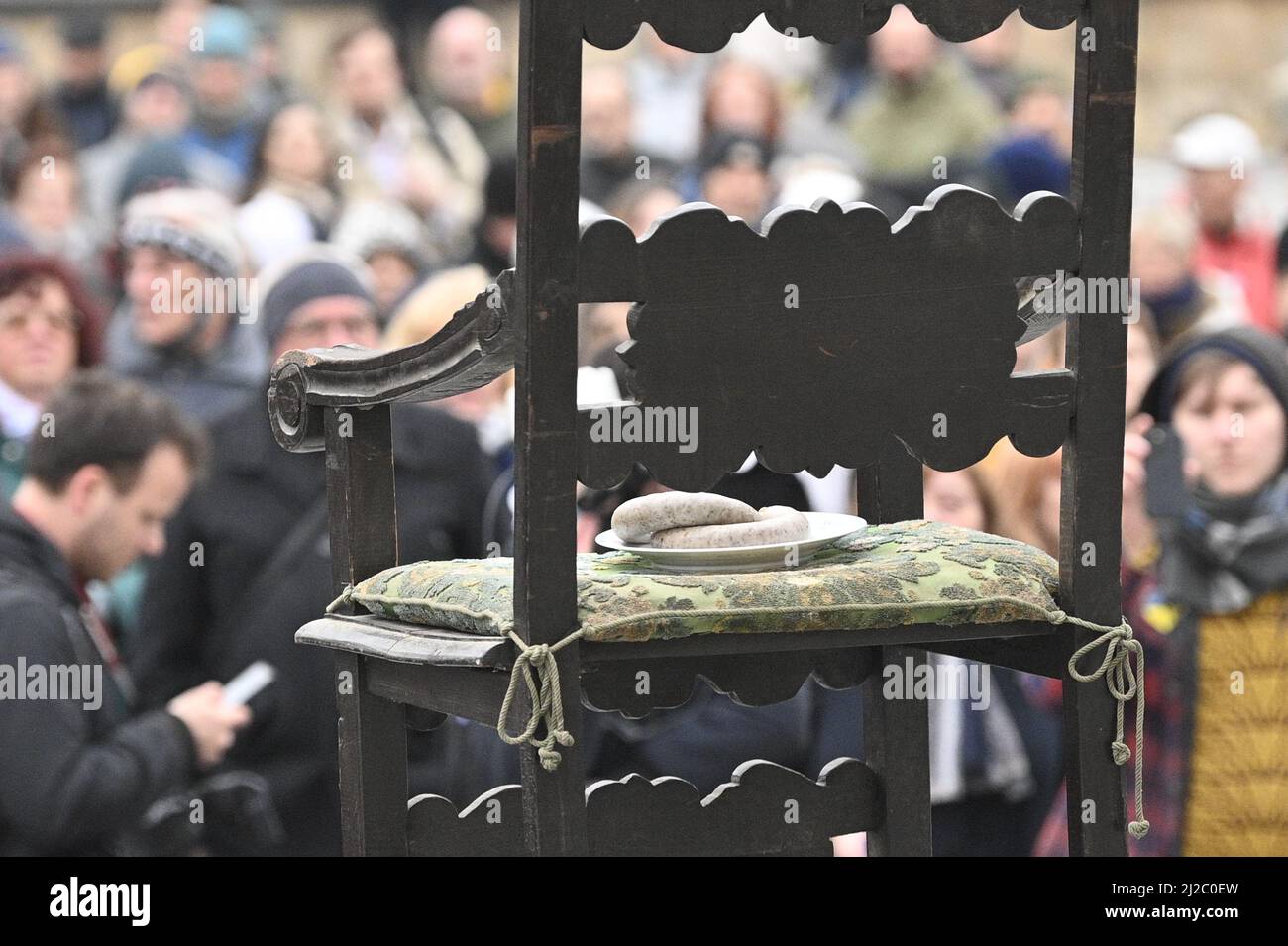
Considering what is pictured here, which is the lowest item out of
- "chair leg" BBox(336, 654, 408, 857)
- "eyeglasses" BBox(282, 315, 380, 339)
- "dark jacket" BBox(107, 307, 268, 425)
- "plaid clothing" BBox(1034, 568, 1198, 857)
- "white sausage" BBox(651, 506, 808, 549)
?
"plaid clothing" BBox(1034, 568, 1198, 857)

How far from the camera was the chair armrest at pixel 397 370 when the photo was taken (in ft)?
6.24

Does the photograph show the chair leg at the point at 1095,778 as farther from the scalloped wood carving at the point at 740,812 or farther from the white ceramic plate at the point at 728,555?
the scalloped wood carving at the point at 740,812

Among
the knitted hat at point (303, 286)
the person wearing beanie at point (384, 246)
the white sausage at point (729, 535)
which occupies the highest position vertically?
the person wearing beanie at point (384, 246)

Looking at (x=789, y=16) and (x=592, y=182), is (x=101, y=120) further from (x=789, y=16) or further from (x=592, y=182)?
(x=789, y=16)

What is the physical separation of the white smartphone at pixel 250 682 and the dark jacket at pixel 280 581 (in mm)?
21

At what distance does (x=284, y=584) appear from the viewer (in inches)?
144

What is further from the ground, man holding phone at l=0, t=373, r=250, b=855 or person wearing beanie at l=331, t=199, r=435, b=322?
person wearing beanie at l=331, t=199, r=435, b=322

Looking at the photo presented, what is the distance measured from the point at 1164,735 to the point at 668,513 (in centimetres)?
173

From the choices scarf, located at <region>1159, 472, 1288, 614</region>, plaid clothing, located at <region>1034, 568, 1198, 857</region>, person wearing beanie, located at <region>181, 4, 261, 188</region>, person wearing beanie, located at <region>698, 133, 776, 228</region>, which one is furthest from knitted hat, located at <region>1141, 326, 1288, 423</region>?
person wearing beanie, located at <region>181, 4, 261, 188</region>

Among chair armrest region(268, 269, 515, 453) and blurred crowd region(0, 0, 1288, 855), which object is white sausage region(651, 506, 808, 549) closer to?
chair armrest region(268, 269, 515, 453)

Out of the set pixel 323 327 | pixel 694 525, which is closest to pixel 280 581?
pixel 323 327

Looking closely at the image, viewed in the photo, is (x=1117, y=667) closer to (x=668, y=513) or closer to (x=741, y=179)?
(x=668, y=513)

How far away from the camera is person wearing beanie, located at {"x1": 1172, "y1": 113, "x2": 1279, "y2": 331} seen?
519 centimetres

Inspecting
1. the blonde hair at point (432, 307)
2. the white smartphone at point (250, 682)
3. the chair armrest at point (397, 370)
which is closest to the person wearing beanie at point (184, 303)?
the blonde hair at point (432, 307)
